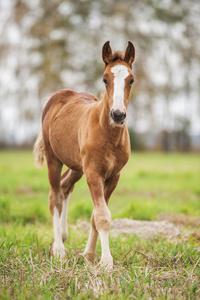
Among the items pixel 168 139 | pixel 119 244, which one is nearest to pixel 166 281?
pixel 119 244

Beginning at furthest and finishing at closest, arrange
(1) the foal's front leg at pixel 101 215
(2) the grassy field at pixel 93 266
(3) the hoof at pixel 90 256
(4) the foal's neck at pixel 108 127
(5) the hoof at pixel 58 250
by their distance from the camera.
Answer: (5) the hoof at pixel 58 250
(3) the hoof at pixel 90 256
(4) the foal's neck at pixel 108 127
(1) the foal's front leg at pixel 101 215
(2) the grassy field at pixel 93 266

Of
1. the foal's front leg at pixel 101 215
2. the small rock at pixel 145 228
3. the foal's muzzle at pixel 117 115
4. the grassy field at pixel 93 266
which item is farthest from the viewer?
the small rock at pixel 145 228

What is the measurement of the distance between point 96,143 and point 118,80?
26.9 inches

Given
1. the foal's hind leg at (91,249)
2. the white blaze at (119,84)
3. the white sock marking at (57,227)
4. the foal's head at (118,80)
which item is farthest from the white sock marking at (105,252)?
the white blaze at (119,84)

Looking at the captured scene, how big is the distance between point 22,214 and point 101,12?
75.0ft

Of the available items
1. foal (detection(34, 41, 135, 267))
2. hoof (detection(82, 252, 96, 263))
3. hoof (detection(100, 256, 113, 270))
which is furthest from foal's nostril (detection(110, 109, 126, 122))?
hoof (detection(82, 252, 96, 263))

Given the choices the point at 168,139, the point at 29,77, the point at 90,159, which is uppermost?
the point at 29,77

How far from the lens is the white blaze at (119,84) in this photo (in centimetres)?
321

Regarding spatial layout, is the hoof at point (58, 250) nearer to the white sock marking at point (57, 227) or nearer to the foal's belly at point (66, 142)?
the white sock marking at point (57, 227)

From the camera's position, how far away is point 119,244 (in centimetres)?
428

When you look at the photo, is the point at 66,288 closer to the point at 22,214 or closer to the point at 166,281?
the point at 166,281

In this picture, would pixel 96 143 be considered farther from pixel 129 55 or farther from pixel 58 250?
pixel 58 250

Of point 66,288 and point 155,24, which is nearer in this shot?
point 66,288

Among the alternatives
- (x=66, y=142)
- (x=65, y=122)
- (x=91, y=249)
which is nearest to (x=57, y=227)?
(x=91, y=249)
